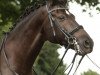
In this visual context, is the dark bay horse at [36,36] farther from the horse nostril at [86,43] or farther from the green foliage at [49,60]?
the green foliage at [49,60]

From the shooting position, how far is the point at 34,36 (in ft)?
23.2

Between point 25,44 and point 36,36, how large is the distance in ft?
0.63

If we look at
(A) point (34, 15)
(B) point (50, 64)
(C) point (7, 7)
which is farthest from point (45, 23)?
(B) point (50, 64)

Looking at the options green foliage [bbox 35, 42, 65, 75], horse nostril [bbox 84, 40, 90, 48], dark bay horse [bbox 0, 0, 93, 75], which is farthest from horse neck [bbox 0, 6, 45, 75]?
green foliage [bbox 35, 42, 65, 75]

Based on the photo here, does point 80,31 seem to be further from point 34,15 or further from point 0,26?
point 0,26

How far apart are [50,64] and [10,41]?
24230mm

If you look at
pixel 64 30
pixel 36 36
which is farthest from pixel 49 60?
pixel 64 30

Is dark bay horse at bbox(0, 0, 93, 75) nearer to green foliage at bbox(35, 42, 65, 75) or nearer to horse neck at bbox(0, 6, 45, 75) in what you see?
horse neck at bbox(0, 6, 45, 75)

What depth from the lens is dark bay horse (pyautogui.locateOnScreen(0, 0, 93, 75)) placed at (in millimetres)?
6910

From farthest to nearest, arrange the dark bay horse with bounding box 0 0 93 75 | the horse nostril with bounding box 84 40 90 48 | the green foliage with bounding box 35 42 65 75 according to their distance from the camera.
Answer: the green foliage with bounding box 35 42 65 75 < the dark bay horse with bounding box 0 0 93 75 < the horse nostril with bounding box 84 40 90 48

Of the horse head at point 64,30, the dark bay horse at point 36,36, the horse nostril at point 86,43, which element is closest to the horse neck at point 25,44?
the dark bay horse at point 36,36

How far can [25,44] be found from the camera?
7062mm

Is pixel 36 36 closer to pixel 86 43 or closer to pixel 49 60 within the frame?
pixel 86 43

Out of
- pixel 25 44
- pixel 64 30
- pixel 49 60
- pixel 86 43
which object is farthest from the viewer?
pixel 49 60
